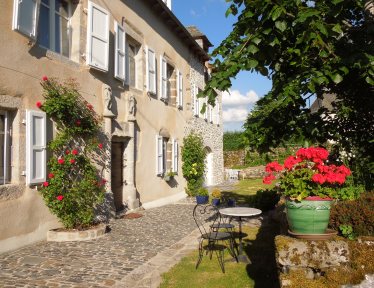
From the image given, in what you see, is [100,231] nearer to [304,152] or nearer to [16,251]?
[16,251]

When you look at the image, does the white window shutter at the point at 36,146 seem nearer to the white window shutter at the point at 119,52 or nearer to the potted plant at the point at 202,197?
the white window shutter at the point at 119,52

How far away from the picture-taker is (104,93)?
6.73m

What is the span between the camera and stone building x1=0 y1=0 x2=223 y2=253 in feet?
15.5

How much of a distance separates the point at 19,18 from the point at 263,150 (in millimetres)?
4036

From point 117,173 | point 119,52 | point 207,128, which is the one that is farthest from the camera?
point 207,128

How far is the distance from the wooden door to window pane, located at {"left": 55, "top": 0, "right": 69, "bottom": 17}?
293 cm

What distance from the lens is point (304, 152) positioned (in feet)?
9.23

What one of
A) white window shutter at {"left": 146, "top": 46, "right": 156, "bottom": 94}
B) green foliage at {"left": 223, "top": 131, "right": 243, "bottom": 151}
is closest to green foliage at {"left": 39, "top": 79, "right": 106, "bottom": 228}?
white window shutter at {"left": 146, "top": 46, "right": 156, "bottom": 94}

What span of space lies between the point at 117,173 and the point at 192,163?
13.1 feet

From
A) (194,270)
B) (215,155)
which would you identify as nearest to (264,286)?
(194,270)

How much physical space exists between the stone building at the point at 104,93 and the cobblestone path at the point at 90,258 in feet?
1.80

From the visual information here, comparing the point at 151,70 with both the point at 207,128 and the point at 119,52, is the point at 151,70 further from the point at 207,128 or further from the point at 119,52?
the point at 207,128

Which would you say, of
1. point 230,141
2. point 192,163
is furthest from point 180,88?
point 230,141

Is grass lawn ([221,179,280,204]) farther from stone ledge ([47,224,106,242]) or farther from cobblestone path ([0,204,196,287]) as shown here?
stone ledge ([47,224,106,242])
